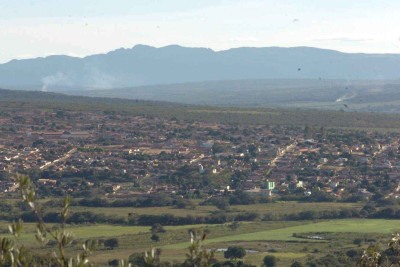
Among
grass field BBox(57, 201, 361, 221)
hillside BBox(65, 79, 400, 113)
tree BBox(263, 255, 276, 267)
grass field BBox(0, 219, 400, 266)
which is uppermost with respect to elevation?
tree BBox(263, 255, 276, 267)

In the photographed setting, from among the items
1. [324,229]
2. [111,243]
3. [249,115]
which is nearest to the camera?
[111,243]

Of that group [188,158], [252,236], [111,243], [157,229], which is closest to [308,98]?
[188,158]

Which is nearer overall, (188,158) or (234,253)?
(234,253)

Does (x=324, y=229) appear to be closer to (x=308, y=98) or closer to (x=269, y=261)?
(x=269, y=261)

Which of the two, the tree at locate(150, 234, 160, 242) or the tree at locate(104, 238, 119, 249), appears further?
the tree at locate(150, 234, 160, 242)

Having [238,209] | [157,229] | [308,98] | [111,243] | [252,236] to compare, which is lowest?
[308,98]

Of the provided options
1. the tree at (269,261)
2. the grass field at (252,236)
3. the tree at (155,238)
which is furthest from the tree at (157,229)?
the tree at (269,261)

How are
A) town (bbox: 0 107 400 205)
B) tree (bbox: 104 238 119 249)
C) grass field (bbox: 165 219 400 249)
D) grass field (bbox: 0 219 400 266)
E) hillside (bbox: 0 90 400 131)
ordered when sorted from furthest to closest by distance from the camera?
hillside (bbox: 0 90 400 131) < town (bbox: 0 107 400 205) < grass field (bbox: 165 219 400 249) < tree (bbox: 104 238 119 249) < grass field (bbox: 0 219 400 266)

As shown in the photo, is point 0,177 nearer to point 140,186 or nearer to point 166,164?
point 140,186

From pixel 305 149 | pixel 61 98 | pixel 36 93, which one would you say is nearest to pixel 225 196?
pixel 305 149

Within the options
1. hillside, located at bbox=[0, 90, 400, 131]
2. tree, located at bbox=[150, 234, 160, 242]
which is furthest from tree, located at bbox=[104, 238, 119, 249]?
hillside, located at bbox=[0, 90, 400, 131]

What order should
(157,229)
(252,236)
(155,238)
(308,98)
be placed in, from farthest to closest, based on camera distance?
(308,98)
(157,229)
(252,236)
(155,238)

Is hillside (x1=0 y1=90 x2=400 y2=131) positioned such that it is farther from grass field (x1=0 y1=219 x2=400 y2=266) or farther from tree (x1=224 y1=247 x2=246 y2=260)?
tree (x1=224 y1=247 x2=246 y2=260)
